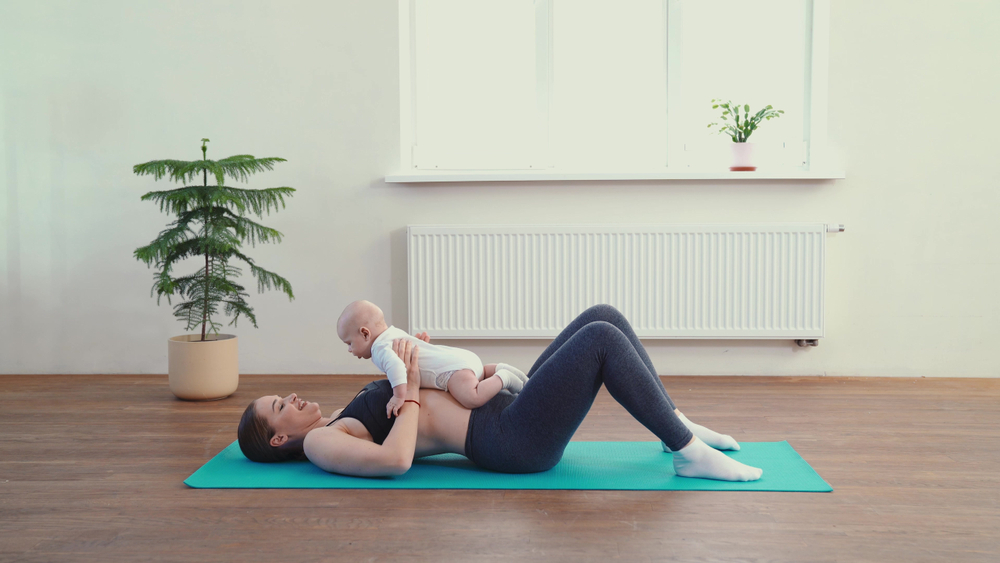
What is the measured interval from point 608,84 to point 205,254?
205cm

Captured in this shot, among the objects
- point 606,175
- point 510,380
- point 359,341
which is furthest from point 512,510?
point 606,175

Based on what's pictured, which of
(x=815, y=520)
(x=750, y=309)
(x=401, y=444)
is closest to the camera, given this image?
(x=815, y=520)

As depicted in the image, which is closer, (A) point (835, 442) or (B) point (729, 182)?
(A) point (835, 442)

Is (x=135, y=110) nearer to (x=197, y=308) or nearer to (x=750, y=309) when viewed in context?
(x=197, y=308)

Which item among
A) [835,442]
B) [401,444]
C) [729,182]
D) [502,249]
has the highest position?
→ [729,182]

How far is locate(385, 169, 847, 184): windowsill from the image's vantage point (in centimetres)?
336

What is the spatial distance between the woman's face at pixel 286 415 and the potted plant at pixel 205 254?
1182 millimetres

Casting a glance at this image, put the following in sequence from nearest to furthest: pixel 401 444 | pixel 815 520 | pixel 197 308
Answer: pixel 815 520 → pixel 401 444 → pixel 197 308

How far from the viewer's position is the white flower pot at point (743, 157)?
3439mm

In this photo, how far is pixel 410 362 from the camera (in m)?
1.84

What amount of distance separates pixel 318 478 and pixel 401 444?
1.00 feet

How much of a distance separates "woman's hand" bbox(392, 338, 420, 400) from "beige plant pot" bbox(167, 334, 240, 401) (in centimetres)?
148

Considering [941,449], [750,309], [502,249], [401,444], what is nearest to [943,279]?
[750,309]

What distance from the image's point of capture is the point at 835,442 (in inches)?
90.9
